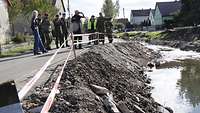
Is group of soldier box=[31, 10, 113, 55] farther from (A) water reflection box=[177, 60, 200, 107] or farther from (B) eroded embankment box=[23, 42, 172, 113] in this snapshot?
(A) water reflection box=[177, 60, 200, 107]

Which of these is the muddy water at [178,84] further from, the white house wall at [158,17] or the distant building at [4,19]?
the white house wall at [158,17]

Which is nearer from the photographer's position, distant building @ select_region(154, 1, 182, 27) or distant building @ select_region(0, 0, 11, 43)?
distant building @ select_region(0, 0, 11, 43)

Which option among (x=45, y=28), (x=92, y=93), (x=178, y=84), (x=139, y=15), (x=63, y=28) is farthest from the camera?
(x=139, y=15)

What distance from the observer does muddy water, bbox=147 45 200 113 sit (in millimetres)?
17209

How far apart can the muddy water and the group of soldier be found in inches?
170

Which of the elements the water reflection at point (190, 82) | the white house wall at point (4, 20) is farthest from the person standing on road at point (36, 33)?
the white house wall at point (4, 20)

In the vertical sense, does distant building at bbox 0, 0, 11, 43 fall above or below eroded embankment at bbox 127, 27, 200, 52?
above

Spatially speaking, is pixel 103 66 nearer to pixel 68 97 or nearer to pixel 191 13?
pixel 68 97

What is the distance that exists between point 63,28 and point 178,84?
8.66 m

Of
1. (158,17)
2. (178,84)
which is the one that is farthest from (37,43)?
(158,17)

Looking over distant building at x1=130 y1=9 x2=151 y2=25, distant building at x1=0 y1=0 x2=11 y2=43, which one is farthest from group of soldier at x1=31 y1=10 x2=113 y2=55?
distant building at x1=130 y1=9 x2=151 y2=25

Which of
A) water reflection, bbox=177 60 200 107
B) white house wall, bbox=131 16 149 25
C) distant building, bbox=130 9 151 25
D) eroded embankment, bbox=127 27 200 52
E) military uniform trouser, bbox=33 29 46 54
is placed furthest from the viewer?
distant building, bbox=130 9 151 25

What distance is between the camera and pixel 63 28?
28.3m

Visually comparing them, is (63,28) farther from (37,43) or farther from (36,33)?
(36,33)
